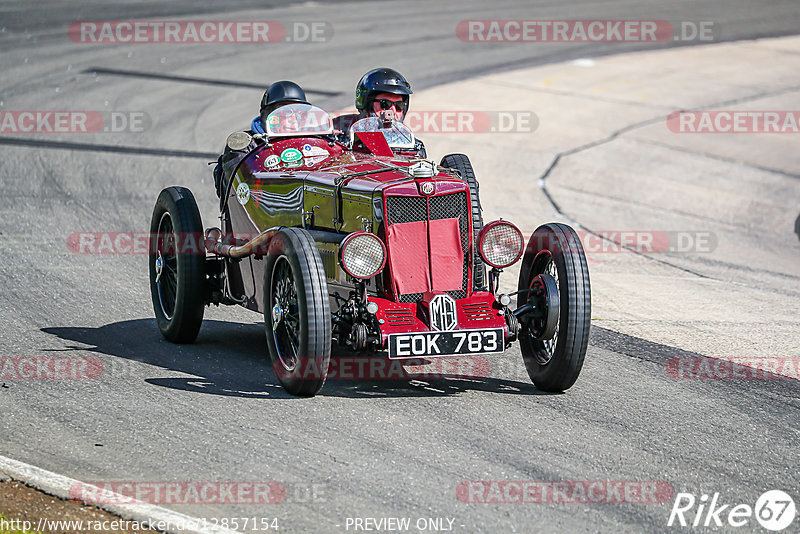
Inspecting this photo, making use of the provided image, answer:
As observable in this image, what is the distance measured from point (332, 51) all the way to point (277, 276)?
15.5m

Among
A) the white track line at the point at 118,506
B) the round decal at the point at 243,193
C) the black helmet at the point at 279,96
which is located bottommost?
the white track line at the point at 118,506

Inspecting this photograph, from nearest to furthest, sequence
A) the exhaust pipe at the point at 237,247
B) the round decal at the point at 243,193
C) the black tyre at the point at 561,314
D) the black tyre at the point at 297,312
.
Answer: the black tyre at the point at 297,312 < the black tyre at the point at 561,314 < the exhaust pipe at the point at 237,247 < the round decal at the point at 243,193

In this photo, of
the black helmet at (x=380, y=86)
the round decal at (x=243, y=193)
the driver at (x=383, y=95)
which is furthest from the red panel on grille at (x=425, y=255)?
the black helmet at (x=380, y=86)

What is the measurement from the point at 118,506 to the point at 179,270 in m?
3.28

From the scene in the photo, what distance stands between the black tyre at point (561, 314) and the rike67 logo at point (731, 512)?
5.13 feet

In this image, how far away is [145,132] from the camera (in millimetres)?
16953

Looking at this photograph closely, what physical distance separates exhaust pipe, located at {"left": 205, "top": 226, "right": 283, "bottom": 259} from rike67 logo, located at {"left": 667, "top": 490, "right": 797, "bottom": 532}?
3.25m

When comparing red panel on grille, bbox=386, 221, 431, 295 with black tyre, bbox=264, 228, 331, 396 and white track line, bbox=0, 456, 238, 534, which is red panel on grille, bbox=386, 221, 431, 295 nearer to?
black tyre, bbox=264, 228, 331, 396

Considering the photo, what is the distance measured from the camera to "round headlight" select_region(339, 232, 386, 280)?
7.41m

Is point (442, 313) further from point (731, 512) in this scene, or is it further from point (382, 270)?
point (731, 512)

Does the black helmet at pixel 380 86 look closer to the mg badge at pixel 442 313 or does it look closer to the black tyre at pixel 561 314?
the black tyre at pixel 561 314

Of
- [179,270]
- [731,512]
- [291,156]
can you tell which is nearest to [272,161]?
[291,156]

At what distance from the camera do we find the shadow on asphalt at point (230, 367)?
7.69 m

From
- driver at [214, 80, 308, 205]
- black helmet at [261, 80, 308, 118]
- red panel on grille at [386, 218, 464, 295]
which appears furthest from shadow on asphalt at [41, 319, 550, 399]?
black helmet at [261, 80, 308, 118]
